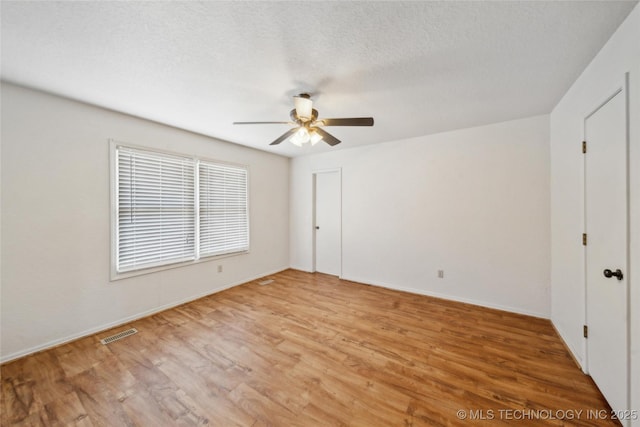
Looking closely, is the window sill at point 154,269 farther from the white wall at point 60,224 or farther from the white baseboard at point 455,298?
the white baseboard at point 455,298

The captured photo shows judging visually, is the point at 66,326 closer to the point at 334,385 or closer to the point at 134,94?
the point at 134,94

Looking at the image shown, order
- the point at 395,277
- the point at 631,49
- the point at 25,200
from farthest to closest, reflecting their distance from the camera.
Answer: the point at 395,277
the point at 25,200
the point at 631,49

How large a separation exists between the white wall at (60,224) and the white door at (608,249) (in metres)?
4.42

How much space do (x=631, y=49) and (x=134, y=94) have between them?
3.89 meters

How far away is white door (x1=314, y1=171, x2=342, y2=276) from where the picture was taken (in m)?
4.55

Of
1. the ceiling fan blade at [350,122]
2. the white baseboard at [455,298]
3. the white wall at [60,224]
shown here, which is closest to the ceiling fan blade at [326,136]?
the ceiling fan blade at [350,122]

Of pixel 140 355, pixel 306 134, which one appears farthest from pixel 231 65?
pixel 140 355

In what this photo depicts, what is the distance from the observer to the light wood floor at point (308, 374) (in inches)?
Result: 59.2

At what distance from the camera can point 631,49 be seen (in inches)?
52.5

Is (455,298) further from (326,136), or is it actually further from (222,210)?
(222,210)

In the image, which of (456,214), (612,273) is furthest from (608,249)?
(456,214)

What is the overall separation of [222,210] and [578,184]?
4.45 m

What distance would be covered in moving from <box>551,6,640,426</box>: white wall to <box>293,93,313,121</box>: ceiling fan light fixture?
206 cm

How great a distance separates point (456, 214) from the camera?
3.30 metres
